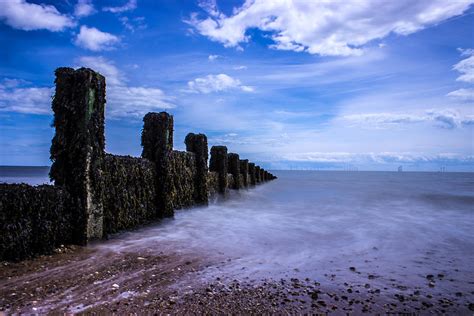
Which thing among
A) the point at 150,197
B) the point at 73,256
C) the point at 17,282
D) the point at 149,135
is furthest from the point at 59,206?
the point at 149,135

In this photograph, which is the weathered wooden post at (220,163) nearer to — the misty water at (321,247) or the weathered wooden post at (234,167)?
the weathered wooden post at (234,167)

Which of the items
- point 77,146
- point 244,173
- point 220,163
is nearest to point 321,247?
point 77,146

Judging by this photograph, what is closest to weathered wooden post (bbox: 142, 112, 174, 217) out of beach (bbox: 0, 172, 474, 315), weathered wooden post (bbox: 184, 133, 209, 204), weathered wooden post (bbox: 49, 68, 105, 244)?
beach (bbox: 0, 172, 474, 315)

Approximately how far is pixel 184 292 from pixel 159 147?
523cm

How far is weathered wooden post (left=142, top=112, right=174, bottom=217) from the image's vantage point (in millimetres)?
8148

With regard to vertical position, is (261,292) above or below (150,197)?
below

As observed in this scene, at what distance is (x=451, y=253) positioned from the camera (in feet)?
19.3

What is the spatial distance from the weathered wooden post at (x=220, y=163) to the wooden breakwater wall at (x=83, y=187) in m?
7.10

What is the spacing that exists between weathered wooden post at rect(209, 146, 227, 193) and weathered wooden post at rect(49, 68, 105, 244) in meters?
9.96

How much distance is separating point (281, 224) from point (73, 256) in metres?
5.16

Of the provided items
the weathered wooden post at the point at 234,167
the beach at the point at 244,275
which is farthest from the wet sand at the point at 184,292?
the weathered wooden post at the point at 234,167

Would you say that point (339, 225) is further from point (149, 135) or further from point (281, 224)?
point (149, 135)

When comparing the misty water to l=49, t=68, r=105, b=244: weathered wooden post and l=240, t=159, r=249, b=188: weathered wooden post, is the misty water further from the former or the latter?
l=240, t=159, r=249, b=188: weathered wooden post

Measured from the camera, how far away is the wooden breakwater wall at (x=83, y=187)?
439cm
